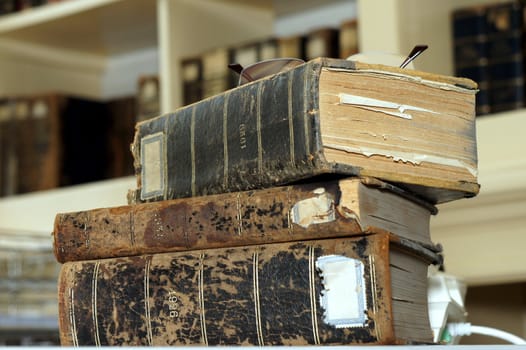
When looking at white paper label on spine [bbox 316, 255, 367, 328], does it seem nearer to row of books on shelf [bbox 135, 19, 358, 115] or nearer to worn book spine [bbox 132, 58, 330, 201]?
worn book spine [bbox 132, 58, 330, 201]

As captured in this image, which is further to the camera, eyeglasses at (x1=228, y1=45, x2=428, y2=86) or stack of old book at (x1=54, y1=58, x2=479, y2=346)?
eyeglasses at (x1=228, y1=45, x2=428, y2=86)

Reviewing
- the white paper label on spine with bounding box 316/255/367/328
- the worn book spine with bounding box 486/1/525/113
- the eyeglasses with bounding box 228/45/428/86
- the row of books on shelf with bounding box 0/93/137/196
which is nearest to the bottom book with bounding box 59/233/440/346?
the white paper label on spine with bounding box 316/255/367/328

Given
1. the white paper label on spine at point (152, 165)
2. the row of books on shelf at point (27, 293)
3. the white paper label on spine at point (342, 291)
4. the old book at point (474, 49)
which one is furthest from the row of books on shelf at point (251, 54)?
the white paper label on spine at point (342, 291)

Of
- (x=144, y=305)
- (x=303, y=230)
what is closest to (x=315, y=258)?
(x=303, y=230)

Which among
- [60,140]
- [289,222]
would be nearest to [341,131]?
[289,222]

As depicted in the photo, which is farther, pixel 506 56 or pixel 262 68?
pixel 506 56

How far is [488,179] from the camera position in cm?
135

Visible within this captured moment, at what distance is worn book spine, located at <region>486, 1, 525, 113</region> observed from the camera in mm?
1428

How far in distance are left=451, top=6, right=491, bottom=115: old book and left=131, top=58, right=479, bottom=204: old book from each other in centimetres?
74

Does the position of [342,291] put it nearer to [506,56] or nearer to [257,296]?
[257,296]

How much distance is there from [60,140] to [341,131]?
1421 millimetres

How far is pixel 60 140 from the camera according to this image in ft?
6.52

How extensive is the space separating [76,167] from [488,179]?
39.1 inches

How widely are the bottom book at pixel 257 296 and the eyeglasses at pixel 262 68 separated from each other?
0.51 ft
